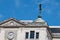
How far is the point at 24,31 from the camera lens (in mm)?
93688

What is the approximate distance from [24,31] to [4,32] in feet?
16.8

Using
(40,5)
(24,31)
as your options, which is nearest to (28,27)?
(24,31)

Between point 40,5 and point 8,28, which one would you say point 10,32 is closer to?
point 8,28

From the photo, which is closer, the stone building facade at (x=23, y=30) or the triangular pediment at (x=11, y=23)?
the stone building facade at (x=23, y=30)

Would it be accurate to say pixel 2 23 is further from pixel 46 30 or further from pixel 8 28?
pixel 46 30

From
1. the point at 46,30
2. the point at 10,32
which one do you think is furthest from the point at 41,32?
the point at 10,32

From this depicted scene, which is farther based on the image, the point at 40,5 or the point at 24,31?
the point at 40,5

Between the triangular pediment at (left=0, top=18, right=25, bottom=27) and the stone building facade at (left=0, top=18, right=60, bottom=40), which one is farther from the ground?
the triangular pediment at (left=0, top=18, right=25, bottom=27)

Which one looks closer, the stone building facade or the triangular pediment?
the stone building facade

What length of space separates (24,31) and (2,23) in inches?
236

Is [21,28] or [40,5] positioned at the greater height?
[40,5]

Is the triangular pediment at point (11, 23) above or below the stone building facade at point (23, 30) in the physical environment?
above

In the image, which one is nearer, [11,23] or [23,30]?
[23,30]

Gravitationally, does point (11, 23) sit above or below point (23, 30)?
above
